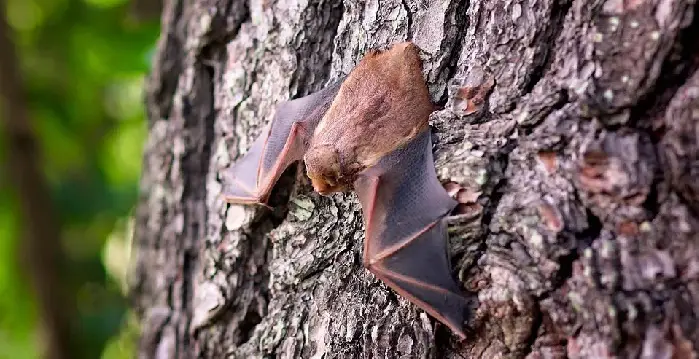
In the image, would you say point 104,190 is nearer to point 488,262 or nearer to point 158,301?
point 158,301

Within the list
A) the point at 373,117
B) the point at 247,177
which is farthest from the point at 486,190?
the point at 247,177

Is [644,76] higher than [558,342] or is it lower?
higher

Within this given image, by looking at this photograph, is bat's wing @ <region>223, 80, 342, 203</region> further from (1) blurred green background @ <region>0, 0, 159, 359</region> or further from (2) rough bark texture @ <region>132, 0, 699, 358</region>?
(1) blurred green background @ <region>0, 0, 159, 359</region>

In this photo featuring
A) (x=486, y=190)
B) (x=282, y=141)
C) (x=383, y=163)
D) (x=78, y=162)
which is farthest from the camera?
(x=78, y=162)

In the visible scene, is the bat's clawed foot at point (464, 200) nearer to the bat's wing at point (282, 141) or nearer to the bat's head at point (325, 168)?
the bat's head at point (325, 168)

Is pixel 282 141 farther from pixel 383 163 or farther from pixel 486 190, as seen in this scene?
pixel 486 190

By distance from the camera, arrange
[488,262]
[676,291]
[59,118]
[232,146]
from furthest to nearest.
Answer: [59,118] < [232,146] < [488,262] < [676,291]

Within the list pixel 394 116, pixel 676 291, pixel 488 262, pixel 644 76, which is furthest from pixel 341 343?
pixel 644 76
